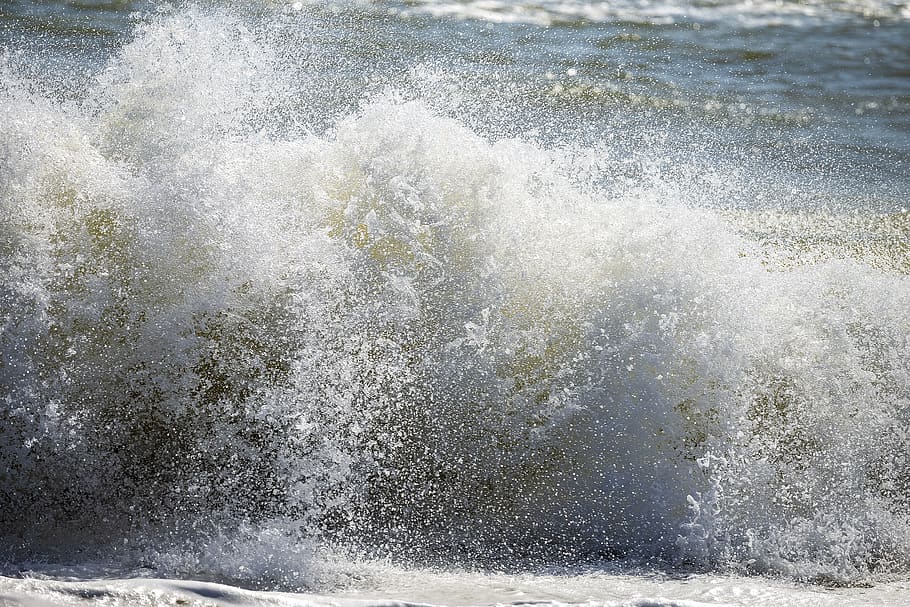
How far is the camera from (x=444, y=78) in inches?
216

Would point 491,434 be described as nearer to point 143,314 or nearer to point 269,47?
point 143,314

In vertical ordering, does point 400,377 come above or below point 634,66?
below

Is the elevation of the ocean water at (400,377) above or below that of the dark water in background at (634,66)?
below

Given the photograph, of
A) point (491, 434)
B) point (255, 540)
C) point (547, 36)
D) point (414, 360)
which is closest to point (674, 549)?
point (491, 434)

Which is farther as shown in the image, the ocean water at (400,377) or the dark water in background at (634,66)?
the dark water in background at (634,66)

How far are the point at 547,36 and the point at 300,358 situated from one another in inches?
177

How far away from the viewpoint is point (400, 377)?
2361 millimetres

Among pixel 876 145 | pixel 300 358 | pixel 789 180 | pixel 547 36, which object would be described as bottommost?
pixel 300 358

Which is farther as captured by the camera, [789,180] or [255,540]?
[789,180]

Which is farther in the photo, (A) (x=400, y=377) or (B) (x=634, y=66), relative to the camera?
(B) (x=634, y=66)

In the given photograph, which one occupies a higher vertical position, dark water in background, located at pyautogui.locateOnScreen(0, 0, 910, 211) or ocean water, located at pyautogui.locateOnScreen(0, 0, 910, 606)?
dark water in background, located at pyautogui.locateOnScreen(0, 0, 910, 211)

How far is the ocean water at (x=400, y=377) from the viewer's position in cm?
210

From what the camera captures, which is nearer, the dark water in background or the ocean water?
the ocean water

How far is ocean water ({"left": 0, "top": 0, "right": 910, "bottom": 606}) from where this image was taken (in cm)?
210
